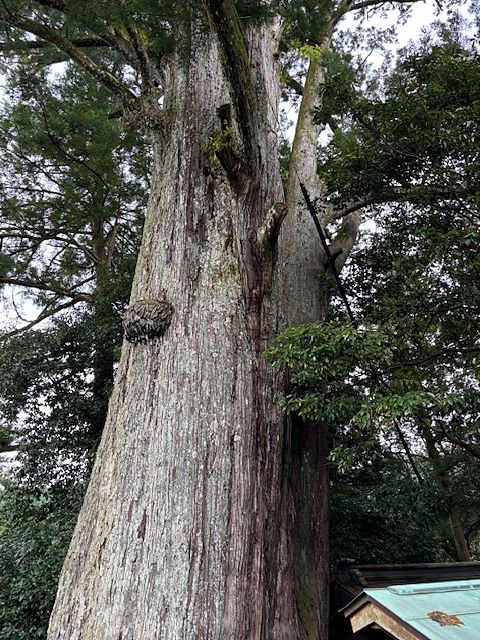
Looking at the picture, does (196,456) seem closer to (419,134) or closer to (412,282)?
(412,282)

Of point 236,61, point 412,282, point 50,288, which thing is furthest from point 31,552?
point 236,61

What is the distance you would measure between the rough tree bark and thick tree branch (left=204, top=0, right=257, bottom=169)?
0.04 feet

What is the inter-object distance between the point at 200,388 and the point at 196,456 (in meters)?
0.38

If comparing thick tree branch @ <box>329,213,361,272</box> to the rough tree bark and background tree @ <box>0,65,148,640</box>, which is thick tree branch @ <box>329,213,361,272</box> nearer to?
the rough tree bark

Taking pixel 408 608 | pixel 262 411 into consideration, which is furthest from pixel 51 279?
pixel 408 608

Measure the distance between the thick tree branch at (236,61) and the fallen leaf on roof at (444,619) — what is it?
2.84 meters

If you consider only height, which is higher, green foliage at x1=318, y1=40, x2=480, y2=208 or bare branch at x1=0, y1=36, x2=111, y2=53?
bare branch at x1=0, y1=36, x2=111, y2=53

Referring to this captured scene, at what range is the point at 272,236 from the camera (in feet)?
10.1

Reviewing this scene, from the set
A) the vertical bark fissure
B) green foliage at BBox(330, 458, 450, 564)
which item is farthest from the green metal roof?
green foliage at BBox(330, 458, 450, 564)

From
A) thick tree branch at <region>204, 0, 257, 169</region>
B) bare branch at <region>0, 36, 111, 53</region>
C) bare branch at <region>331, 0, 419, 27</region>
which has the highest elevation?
bare branch at <region>331, 0, 419, 27</region>

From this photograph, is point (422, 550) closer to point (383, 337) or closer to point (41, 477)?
point (383, 337)

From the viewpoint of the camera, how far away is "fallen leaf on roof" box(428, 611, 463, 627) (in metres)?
1.77

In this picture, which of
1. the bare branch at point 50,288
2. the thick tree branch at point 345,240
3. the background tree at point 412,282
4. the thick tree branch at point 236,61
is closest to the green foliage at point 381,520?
the background tree at point 412,282

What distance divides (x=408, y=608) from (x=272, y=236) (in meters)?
2.19
